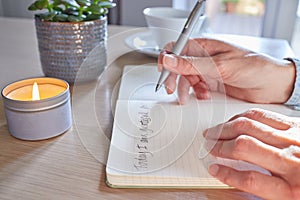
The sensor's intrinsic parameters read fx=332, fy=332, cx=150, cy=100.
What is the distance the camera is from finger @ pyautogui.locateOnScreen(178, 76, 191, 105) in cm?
59

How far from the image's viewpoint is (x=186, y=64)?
0.57 m

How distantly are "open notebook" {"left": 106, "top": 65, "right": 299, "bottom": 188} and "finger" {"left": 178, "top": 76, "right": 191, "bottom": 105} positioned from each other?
13mm

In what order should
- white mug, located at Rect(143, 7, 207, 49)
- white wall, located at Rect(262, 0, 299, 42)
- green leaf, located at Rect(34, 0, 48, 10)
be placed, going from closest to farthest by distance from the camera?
green leaf, located at Rect(34, 0, 48, 10), white mug, located at Rect(143, 7, 207, 49), white wall, located at Rect(262, 0, 299, 42)

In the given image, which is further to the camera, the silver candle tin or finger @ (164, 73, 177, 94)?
finger @ (164, 73, 177, 94)

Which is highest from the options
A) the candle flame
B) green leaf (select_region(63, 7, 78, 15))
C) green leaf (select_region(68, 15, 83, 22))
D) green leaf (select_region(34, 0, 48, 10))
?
green leaf (select_region(34, 0, 48, 10))

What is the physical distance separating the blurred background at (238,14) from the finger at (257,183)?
3.95 ft

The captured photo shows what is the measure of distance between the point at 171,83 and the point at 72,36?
A: 203mm

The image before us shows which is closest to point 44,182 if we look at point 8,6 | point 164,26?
point 164,26

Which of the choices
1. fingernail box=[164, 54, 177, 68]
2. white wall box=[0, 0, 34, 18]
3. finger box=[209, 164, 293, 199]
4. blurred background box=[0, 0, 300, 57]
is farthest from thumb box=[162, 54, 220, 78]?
white wall box=[0, 0, 34, 18]

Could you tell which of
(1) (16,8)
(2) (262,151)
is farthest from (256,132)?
(1) (16,8)

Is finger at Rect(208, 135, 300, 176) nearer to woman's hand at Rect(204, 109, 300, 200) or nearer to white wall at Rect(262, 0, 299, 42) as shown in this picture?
woman's hand at Rect(204, 109, 300, 200)

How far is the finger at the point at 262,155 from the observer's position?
0.38 m

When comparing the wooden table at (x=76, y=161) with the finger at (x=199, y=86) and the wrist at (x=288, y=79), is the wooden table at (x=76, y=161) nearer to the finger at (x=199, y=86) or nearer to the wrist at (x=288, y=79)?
the finger at (x=199, y=86)

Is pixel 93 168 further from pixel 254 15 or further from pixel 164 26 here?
pixel 254 15
